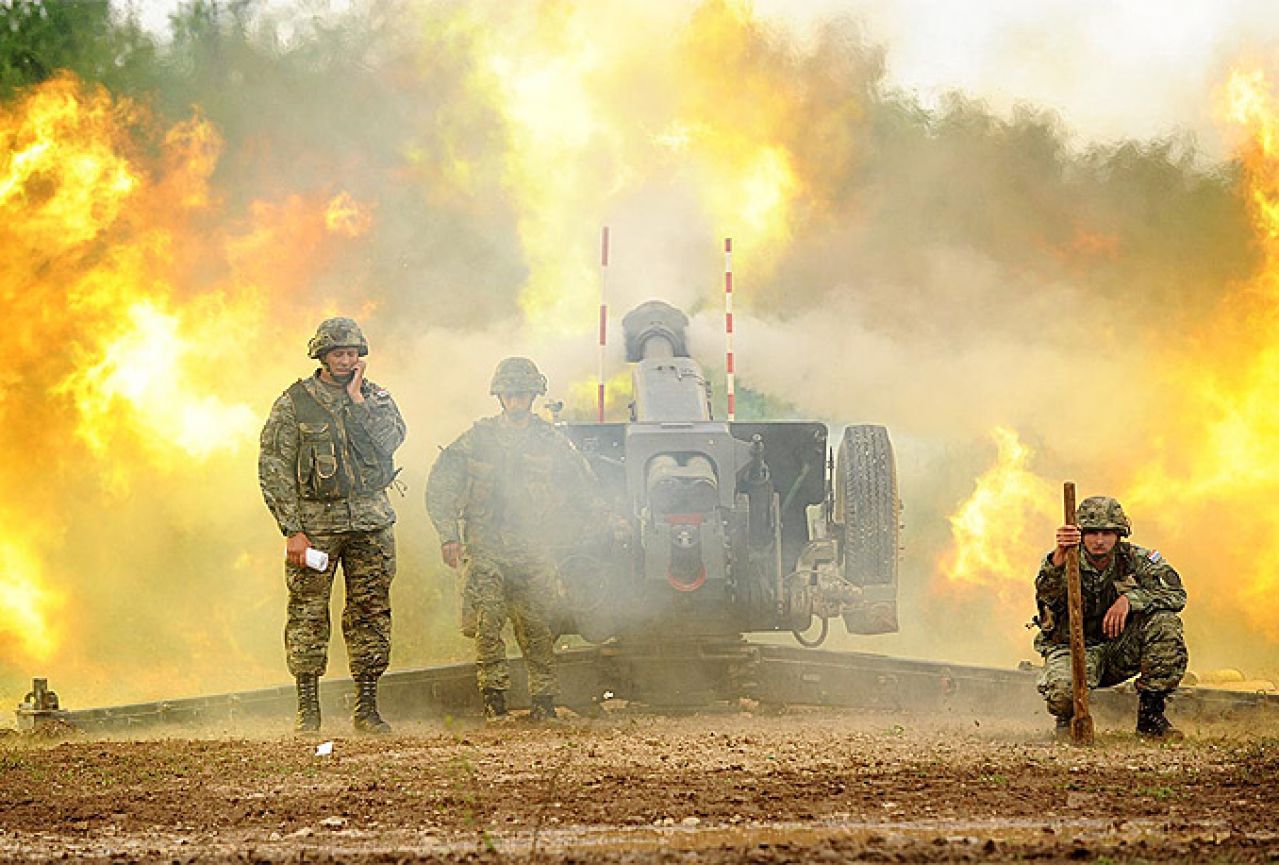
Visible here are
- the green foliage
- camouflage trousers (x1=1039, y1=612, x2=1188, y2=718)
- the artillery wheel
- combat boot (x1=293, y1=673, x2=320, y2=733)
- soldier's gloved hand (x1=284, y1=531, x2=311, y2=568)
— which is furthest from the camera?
the green foliage

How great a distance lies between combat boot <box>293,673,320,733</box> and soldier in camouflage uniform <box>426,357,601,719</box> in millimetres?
1296

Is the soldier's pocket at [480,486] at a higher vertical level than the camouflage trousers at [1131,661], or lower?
higher

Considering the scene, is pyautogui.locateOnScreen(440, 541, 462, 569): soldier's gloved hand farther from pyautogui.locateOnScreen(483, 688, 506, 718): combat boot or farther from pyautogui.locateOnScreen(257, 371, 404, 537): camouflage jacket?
pyautogui.locateOnScreen(483, 688, 506, 718): combat boot

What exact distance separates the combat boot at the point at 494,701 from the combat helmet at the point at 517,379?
1.82m

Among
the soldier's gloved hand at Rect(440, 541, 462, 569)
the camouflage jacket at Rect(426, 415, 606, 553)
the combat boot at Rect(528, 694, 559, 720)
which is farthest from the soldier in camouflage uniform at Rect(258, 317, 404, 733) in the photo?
the combat boot at Rect(528, 694, 559, 720)

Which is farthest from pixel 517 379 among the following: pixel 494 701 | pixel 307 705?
pixel 307 705

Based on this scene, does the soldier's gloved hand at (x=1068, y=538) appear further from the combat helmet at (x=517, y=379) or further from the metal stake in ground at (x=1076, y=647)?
the combat helmet at (x=517, y=379)

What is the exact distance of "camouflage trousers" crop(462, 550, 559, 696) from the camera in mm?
11992

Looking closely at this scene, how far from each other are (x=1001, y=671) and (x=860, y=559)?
1.23 meters

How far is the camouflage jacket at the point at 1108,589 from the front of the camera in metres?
10.5

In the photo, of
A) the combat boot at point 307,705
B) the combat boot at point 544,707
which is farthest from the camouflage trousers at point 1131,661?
the combat boot at point 307,705

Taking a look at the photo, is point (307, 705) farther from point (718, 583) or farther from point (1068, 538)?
point (1068, 538)

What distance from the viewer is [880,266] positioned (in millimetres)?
18312

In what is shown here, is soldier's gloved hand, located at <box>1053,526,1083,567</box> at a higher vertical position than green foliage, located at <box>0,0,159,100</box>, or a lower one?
lower
